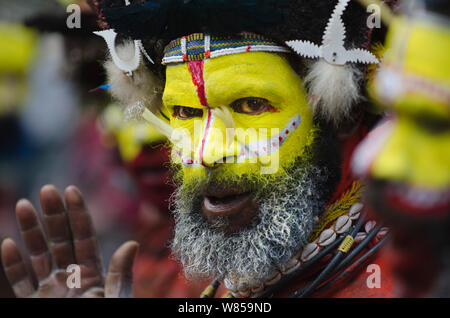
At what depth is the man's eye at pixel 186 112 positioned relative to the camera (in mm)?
2076

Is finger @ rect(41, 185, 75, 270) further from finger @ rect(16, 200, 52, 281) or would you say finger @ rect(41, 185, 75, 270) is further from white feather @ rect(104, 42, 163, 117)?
white feather @ rect(104, 42, 163, 117)

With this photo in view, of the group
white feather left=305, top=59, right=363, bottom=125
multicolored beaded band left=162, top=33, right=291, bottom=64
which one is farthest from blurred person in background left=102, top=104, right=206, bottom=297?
white feather left=305, top=59, right=363, bottom=125

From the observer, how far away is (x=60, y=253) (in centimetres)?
249

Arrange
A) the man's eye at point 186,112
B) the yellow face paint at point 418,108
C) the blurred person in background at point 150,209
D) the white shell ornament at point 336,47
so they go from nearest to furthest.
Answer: the yellow face paint at point 418,108
the white shell ornament at point 336,47
the man's eye at point 186,112
the blurred person in background at point 150,209

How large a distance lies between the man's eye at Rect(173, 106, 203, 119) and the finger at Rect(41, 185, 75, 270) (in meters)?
0.82

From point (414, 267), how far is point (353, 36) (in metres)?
1.06

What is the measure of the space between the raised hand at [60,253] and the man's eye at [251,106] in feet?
3.20

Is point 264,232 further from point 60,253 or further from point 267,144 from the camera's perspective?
point 60,253

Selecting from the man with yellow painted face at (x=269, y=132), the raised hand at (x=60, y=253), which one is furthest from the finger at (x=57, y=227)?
the man with yellow painted face at (x=269, y=132)

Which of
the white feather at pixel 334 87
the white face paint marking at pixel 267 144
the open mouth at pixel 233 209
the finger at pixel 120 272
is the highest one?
the white feather at pixel 334 87

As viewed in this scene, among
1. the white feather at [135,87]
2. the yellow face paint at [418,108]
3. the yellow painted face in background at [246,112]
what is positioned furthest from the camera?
the white feather at [135,87]

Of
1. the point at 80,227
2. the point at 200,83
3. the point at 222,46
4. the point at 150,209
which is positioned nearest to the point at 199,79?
the point at 200,83

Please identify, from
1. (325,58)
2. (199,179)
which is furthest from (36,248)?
(325,58)

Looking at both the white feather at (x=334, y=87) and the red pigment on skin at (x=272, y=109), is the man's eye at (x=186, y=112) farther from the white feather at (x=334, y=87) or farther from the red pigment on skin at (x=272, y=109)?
the white feather at (x=334, y=87)
